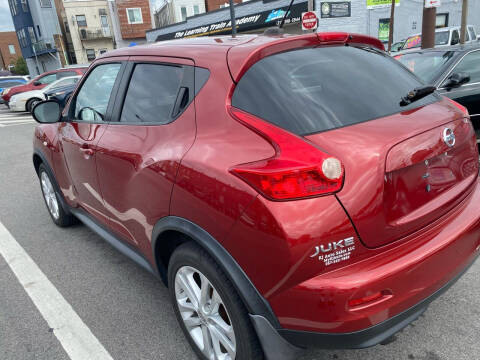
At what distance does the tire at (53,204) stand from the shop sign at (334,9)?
22272 millimetres

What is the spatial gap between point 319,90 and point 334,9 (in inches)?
943

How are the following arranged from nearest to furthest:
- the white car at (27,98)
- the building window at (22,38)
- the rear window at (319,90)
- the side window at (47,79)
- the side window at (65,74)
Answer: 1. the rear window at (319,90)
2. the white car at (27,98)
3. the side window at (65,74)
4. the side window at (47,79)
5. the building window at (22,38)

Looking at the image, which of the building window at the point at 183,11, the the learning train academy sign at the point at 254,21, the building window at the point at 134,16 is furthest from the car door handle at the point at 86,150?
the building window at the point at 134,16

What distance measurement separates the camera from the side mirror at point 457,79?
450cm

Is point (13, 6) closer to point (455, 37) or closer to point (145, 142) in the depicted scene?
point (455, 37)

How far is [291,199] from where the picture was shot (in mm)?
1523

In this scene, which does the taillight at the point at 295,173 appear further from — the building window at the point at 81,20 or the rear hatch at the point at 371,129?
the building window at the point at 81,20

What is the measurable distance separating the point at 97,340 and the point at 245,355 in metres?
1.14

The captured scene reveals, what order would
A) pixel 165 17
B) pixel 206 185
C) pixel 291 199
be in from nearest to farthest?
pixel 291 199 → pixel 206 185 → pixel 165 17

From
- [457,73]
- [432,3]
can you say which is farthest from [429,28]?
[457,73]

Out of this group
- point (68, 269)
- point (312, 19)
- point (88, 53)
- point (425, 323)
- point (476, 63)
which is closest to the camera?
point (425, 323)

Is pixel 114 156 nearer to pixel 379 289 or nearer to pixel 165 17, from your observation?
pixel 379 289

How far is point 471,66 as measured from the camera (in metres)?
4.80

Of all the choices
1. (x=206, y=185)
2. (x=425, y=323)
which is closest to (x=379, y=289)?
(x=206, y=185)
